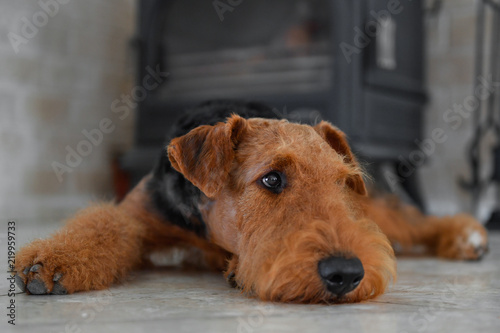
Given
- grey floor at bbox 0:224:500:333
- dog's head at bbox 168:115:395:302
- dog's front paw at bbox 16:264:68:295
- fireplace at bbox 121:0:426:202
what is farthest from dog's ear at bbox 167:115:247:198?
fireplace at bbox 121:0:426:202

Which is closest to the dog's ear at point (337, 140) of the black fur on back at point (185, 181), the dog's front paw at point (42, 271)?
the black fur on back at point (185, 181)

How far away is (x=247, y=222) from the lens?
1281mm

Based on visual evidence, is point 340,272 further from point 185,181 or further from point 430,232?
point 430,232

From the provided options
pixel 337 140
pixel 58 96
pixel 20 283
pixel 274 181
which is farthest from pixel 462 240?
pixel 58 96

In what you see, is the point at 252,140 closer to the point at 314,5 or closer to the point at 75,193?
the point at 314,5

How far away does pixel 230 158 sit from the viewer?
1363 mm

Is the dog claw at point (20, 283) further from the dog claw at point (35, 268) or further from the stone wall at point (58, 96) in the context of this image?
the stone wall at point (58, 96)

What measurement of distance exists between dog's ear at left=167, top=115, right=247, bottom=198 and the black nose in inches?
14.7

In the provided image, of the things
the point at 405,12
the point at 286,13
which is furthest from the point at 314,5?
the point at 405,12

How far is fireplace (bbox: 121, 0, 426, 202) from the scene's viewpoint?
3000mm

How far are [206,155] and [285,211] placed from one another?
263 millimetres

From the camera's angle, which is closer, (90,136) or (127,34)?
(90,136)

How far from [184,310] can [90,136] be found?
3.19m

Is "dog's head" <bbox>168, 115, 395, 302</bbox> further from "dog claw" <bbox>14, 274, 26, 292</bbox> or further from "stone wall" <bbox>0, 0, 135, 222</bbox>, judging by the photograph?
"stone wall" <bbox>0, 0, 135, 222</bbox>
